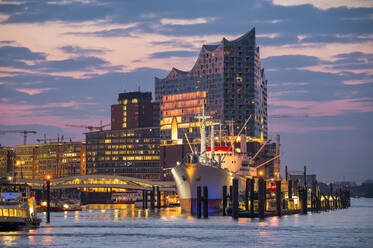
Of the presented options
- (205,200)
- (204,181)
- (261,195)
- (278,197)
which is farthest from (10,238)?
(204,181)

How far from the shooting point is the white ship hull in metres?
124

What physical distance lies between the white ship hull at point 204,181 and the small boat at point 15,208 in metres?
46.8

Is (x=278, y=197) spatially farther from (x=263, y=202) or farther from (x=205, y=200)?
(x=205, y=200)

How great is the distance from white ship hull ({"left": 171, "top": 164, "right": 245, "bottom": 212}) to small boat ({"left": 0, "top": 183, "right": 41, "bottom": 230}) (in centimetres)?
4681

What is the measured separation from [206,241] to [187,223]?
27.2 meters

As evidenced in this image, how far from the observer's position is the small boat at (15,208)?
76.9m

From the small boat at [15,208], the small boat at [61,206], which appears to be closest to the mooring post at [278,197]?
the small boat at [15,208]

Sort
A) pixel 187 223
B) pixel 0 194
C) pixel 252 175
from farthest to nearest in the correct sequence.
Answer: pixel 252 175
pixel 187 223
pixel 0 194

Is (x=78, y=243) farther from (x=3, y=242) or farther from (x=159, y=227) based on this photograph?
(x=159, y=227)

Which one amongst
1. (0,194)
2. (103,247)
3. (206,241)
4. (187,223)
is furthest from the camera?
(187,223)

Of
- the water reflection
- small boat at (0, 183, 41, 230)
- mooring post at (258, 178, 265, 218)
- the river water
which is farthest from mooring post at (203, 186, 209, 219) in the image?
the water reflection

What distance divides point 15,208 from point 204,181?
51251 mm

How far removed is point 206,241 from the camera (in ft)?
232

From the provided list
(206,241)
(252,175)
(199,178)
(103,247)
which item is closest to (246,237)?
(206,241)
